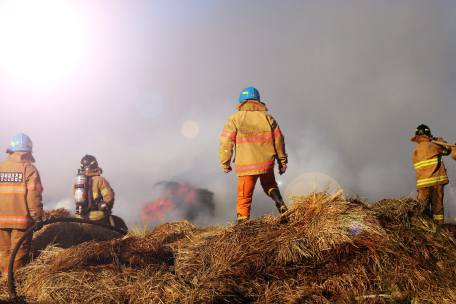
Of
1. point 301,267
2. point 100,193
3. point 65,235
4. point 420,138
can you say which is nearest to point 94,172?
point 100,193

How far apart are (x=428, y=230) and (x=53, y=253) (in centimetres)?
725

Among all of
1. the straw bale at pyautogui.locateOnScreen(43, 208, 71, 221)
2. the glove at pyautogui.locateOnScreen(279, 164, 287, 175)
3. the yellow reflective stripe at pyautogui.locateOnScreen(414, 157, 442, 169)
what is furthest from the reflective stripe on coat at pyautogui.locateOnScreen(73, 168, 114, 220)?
the yellow reflective stripe at pyautogui.locateOnScreen(414, 157, 442, 169)

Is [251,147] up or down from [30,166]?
up

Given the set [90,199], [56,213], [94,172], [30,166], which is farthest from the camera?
[56,213]

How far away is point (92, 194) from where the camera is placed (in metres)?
10.1

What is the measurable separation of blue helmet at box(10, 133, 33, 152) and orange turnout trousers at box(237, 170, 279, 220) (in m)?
5.29

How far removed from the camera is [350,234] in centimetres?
466

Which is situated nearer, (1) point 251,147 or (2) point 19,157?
(1) point 251,147

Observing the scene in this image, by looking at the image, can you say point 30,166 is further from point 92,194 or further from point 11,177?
point 92,194

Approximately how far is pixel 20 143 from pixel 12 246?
2326 mm

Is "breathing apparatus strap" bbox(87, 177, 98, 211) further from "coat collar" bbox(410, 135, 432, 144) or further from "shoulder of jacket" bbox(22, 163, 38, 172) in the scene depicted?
"coat collar" bbox(410, 135, 432, 144)

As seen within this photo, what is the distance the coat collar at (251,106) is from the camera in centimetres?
657

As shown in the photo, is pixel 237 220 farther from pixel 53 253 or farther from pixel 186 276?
pixel 53 253

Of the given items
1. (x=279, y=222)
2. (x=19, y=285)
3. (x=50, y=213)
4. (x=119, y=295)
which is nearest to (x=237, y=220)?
(x=279, y=222)
